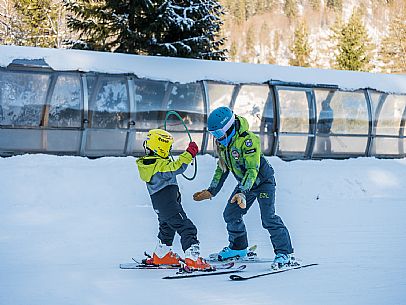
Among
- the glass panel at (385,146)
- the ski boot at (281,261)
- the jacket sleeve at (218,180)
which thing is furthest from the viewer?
the glass panel at (385,146)

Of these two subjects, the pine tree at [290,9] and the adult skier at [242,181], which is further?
the pine tree at [290,9]

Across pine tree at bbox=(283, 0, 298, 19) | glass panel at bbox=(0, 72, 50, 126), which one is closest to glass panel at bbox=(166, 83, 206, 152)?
Answer: glass panel at bbox=(0, 72, 50, 126)

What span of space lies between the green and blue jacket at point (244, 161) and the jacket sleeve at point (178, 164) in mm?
508

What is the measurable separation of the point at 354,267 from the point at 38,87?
8.78m

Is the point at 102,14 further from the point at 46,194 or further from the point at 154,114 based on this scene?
the point at 46,194

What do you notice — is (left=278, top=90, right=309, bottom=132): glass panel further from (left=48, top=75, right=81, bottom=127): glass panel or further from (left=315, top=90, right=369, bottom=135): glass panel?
(left=48, top=75, right=81, bottom=127): glass panel

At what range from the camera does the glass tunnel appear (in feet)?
43.4

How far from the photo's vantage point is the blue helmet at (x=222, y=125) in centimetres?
652

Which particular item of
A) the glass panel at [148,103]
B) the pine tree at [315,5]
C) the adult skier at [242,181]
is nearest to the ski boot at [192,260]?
the adult skier at [242,181]

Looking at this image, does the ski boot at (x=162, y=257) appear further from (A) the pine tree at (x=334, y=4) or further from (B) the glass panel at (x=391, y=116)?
(A) the pine tree at (x=334, y=4)

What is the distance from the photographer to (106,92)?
45.6 feet

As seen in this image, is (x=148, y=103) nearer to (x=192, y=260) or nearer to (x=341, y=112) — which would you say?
(x=341, y=112)

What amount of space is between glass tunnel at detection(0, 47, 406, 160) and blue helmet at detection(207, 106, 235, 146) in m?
7.44

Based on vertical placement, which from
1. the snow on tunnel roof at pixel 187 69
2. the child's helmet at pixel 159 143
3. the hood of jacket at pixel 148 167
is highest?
Answer: the snow on tunnel roof at pixel 187 69
